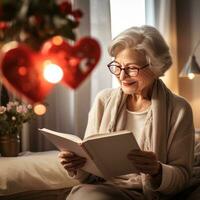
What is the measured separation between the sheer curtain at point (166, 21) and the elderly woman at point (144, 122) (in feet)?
3.28

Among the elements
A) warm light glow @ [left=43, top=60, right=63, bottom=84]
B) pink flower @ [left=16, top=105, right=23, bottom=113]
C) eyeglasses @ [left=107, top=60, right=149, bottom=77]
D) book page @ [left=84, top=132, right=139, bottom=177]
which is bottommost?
book page @ [left=84, top=132, right=139, bottom=177]

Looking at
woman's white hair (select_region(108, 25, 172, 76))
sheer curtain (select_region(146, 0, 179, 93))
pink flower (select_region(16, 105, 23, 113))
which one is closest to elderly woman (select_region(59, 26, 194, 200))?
woman's white hair (select_region(108, 25, 172, 76))

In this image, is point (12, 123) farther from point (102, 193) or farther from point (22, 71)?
point (22, 71)

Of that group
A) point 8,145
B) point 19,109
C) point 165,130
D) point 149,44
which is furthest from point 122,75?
point 8,145

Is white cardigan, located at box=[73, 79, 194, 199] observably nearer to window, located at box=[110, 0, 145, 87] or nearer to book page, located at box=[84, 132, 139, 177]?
book page, located at box=[84, 132, 139, 177]

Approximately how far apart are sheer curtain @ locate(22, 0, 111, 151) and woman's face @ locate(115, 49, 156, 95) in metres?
0.61

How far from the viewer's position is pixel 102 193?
138 cm

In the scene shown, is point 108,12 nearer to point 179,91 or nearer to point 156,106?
point 179,91

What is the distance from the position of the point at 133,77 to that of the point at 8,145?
721 mm

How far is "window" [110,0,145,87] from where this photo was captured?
7.81 feet

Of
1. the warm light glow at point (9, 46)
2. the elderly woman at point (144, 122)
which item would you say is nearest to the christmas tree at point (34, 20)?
the warm light glow at point (9, 46)

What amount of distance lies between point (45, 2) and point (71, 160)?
38.3 inches

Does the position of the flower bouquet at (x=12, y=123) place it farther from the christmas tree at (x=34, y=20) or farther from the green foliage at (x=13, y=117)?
the christmas tree at (x=34, y=20)

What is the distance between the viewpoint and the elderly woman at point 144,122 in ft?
4.63
